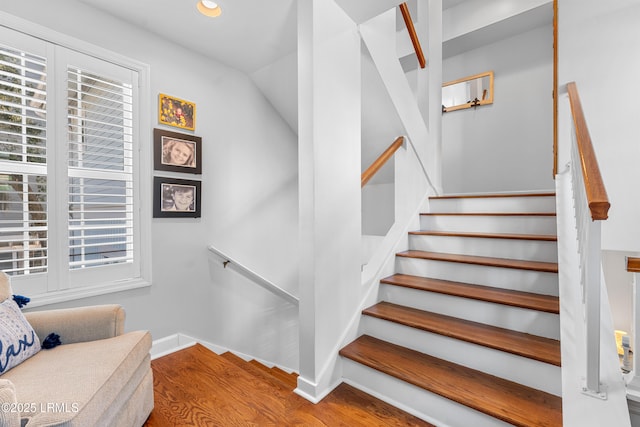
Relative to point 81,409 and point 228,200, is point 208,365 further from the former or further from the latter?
point 228,200

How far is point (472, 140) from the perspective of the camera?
3717 millimetres

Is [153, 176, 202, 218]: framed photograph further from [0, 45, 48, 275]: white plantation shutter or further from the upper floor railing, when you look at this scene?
the upper floor railing

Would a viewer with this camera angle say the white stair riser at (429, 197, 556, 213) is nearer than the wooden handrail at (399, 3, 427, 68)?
Yes

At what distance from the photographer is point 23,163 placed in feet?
5.63

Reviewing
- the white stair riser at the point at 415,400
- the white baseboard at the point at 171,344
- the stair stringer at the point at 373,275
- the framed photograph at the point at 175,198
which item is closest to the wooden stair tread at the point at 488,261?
the stair stringer at the point at 373,275

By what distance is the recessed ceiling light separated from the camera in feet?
→ 6.39

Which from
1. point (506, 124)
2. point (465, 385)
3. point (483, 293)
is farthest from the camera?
point (506, 124)

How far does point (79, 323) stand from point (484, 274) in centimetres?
236

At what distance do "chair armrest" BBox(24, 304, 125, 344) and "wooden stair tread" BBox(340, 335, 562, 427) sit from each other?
1.27m

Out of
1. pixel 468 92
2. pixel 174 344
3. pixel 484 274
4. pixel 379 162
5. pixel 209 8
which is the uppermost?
pixel 468 92

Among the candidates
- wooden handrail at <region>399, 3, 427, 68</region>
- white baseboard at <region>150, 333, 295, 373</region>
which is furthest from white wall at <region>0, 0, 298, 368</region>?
wooden handrail at <region>399, 3, 427, 68</region>

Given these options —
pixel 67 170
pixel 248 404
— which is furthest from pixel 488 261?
pixel 67 170

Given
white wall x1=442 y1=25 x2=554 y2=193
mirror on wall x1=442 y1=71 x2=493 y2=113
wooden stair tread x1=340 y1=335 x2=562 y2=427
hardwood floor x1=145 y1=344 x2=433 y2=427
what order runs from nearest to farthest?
wooden stair tread x1=340 y1=335 x2=562 y2=427
hardwood floor x1=145 y1=344 x2=433 y2=427
white wall x1=442 y1=25 x2=554 y2=193
mirror on wall x1=442 y1=71 x2=493 y2=113

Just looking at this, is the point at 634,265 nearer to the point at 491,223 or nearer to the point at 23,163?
the point at 491,223
